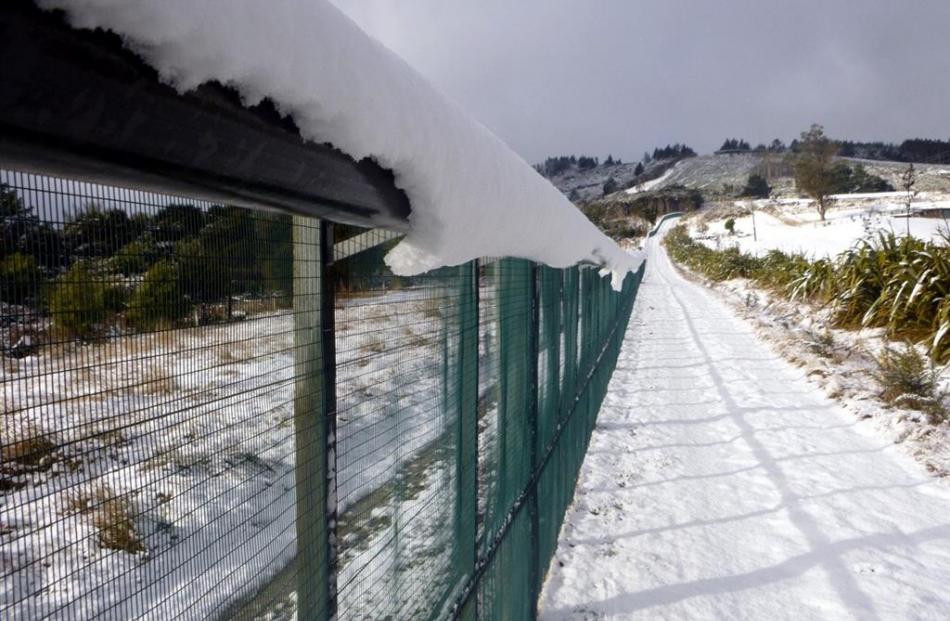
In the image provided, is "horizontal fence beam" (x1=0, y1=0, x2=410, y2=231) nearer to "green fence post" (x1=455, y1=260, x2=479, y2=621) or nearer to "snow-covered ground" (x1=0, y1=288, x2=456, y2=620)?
"snow-covered ground" (x1=0, y1=288, x2=456, y2=620)

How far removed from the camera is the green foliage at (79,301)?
0.68m

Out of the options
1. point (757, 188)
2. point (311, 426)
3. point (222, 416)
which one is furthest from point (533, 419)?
point (757, 188)

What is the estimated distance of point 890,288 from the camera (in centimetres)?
1055

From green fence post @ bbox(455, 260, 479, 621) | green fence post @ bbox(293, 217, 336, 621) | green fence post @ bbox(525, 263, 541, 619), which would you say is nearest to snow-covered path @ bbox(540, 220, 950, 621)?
green fence post @ bbox(525, 263, 541, 619)

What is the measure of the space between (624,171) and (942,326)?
533 ft

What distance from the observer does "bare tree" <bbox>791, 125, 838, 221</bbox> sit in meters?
52.1

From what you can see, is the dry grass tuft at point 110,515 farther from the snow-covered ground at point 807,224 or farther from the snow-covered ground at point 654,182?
the snow-covered ground at point 654,182

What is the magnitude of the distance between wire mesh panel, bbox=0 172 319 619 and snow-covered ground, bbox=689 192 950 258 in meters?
29.8

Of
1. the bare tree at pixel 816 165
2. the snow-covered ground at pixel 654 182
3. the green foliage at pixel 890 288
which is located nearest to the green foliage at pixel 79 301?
the green foliage at pixel 890 288

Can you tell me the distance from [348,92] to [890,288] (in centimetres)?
1199

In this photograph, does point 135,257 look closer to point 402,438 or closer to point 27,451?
point 27,451

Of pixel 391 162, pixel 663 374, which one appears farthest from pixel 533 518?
pixel 663 374

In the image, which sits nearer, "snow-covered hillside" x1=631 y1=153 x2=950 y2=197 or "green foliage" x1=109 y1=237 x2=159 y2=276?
"green foliage" x1=109 y1=237 x2=159 y2=276

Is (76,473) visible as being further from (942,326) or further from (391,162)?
(942,326)
